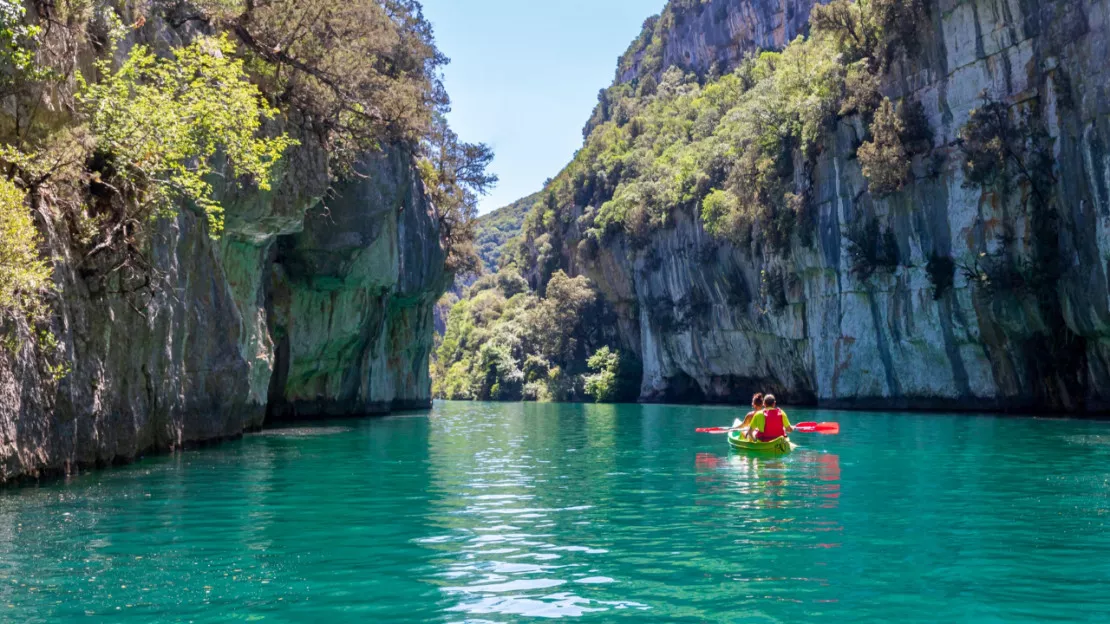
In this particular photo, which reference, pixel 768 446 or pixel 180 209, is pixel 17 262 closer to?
pixel 180 209

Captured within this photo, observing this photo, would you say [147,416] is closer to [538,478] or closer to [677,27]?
[538,478]

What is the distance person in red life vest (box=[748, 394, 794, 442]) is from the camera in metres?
18.9

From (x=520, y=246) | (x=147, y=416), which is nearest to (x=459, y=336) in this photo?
(x=520, y=246)

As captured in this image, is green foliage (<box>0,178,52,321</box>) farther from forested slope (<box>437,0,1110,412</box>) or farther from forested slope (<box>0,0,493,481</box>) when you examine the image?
forested slope (<box>437,0,1110,412</box>)

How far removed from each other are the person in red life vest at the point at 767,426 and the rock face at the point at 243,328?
1204cm

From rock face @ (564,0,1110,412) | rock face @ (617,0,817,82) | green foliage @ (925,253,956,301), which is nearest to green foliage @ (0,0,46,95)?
rock face @ (564,0,1110,412)

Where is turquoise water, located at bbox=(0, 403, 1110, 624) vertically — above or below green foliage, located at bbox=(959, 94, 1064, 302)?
below

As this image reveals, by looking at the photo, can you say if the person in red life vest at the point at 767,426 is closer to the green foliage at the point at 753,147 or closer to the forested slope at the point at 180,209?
the forested slope at the point at 180,209

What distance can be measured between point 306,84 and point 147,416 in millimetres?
12503

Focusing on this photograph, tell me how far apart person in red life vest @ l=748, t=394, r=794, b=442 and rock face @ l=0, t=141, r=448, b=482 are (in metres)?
12.0

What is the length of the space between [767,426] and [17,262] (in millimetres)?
13540

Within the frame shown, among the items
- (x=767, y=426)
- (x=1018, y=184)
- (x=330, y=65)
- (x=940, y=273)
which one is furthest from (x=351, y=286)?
(x=1018, y=184)

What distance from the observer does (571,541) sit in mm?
9734

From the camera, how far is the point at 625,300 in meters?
78.7
